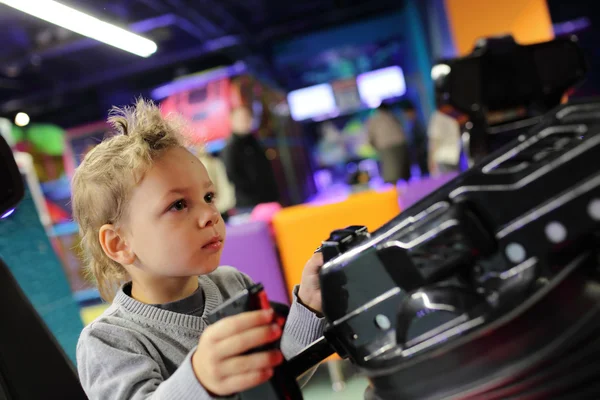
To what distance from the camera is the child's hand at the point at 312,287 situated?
2.10ft

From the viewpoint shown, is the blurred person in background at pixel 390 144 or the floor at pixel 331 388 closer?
the floor at pixel 331 388

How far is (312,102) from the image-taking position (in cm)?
841

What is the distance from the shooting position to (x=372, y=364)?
0.44 m

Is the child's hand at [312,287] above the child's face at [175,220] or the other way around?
the other way around

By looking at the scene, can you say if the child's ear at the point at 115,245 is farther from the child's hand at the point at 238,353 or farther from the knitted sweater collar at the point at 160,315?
the child's hand at the point at 238,353

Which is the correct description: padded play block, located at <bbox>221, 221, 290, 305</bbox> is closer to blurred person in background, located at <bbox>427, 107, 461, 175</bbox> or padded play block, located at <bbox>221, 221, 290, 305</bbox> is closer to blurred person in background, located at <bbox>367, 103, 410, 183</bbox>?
blurred person in background, located at <bbox>427, 107, 461, 175</bbox>

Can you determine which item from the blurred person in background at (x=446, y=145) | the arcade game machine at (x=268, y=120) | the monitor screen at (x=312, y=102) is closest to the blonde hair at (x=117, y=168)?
the blurred person in background at (x=446, y=145)

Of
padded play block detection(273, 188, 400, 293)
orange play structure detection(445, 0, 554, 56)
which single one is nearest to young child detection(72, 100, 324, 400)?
padded play block detection(273, 188, 400, 293)

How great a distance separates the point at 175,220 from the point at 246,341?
0.67ft

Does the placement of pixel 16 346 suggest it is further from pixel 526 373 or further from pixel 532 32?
pixel 532 32

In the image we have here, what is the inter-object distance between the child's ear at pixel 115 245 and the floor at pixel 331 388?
265mm

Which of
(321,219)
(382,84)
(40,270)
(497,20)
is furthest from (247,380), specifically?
(382,84)

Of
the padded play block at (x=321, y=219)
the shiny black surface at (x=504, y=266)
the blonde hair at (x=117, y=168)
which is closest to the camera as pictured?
the shiny black surface at (x=504, y=266)

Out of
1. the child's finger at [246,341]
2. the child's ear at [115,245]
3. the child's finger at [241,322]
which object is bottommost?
the child's finger at [246,341]
